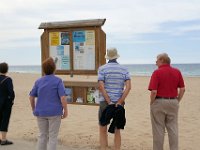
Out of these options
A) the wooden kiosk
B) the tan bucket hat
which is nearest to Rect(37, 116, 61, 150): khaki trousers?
the tan bucket hat

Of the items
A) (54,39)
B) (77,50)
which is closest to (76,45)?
(77,50)

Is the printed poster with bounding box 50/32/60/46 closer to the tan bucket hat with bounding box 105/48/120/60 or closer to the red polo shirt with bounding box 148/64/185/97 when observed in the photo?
the tan bucket hat with bounding box 105/48/120/60

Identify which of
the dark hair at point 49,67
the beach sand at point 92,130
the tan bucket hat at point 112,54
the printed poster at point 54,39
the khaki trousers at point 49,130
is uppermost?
the printed poster at point 54,39

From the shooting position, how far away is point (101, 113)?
6.61 meters

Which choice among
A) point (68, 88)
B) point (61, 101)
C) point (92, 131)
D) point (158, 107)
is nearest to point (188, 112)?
point (92, 131)

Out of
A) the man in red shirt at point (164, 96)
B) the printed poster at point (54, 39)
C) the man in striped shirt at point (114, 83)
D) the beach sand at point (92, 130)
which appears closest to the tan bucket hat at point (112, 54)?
the man in striped shirt at point (114, 83)

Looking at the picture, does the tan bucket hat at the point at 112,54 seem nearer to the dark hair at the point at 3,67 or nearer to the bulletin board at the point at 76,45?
the bulletin board at the point at 76,45

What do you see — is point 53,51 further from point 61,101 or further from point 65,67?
point 61,101

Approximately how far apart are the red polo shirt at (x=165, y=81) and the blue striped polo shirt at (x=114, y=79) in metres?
0.43

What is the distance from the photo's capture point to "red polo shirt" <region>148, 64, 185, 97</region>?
21.1 ft

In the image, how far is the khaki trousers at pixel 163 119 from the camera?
648cm

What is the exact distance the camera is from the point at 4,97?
7520mm

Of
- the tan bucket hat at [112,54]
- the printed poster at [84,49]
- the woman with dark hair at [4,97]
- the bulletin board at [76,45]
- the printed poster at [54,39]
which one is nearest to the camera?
the tan bucket hat at [112,54]

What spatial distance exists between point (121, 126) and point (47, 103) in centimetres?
134
